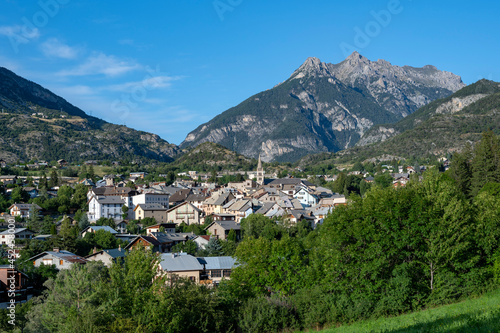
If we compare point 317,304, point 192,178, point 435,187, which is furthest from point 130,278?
point 192,178

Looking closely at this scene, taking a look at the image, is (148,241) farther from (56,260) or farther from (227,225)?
(227,225)

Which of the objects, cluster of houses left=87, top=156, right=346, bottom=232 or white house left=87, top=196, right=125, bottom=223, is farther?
white house left=87, top=196, right=125, bottom=223

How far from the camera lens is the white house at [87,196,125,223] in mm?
83938

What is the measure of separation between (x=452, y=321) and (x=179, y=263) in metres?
33.5

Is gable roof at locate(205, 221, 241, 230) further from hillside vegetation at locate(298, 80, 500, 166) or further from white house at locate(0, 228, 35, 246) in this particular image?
hillside vegetation at locate(298, 80, 500, 166)

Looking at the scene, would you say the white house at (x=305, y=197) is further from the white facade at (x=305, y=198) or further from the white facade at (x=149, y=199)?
the white facade at (x=149, y=199)

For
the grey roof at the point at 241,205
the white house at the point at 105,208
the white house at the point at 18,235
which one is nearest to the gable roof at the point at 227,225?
the grey roof at the point at 241,205

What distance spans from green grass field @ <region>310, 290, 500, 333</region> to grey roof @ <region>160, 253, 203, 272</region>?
83.4 ft

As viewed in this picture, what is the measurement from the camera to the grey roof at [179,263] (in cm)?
4644

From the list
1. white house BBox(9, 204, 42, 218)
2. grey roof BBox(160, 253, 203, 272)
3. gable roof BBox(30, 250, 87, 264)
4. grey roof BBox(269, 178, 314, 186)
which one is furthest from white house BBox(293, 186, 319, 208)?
gable roof BBox(30, 250, 87, 264)

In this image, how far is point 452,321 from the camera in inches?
699

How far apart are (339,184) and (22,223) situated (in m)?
65.9

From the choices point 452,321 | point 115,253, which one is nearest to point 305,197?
point 115,253

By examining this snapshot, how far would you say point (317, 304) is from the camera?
25.6 meters
